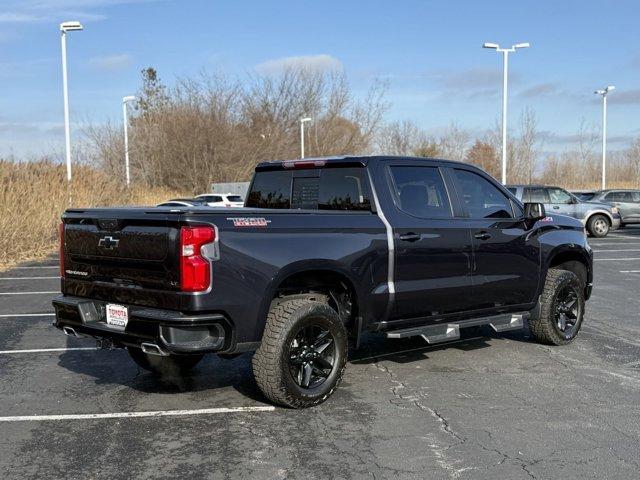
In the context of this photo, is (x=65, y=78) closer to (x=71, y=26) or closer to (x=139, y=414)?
(x=71, y=26)

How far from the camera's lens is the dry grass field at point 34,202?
17.1 meters

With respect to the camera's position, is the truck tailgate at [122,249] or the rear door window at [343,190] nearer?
the truck tailgate at [122,249]

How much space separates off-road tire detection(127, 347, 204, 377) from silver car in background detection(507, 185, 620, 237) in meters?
18.4

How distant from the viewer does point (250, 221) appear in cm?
494

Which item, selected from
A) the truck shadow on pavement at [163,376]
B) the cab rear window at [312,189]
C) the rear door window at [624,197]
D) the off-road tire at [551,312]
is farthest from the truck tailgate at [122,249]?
the rear door window at [624,197]

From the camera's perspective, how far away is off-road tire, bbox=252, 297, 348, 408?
507cm

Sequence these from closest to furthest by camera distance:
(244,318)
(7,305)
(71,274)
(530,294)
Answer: (244,318) → (71,274) → (530,294) → (7,305)

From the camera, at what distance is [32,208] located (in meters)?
18.2

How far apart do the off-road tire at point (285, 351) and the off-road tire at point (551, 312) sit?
2869 millimetres

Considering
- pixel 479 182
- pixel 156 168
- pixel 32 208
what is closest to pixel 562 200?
pixel 32 208

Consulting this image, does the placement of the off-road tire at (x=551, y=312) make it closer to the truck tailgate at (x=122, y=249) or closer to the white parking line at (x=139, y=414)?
the white parking line at (x=139, y=414)

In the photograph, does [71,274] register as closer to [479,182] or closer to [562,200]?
[479,182]

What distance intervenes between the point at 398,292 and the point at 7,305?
7.17 metres

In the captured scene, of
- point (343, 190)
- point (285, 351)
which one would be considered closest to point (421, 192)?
point (343, 190)
